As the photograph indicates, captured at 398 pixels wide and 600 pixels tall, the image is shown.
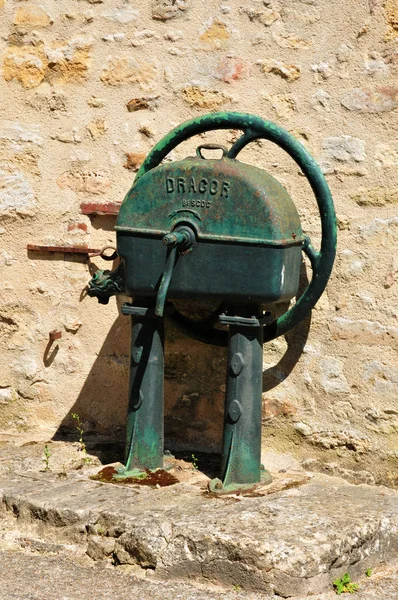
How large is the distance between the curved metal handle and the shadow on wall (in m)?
0.13

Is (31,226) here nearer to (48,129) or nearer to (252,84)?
(48,129)

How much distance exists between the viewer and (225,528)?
299 centimetres

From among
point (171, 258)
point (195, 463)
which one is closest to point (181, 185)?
point (171, 258)

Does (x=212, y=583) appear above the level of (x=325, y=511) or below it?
below

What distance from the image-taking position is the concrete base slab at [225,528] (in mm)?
2879

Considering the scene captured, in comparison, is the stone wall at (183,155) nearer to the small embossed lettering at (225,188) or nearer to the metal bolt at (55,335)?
the metal bolt at (55,335)

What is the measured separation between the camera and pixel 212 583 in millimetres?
2955

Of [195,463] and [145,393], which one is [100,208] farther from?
[195,463]

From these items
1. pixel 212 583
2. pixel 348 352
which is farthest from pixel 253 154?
pixel 212 583

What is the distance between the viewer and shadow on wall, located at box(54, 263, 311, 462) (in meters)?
3.87

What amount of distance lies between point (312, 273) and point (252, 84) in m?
0.81

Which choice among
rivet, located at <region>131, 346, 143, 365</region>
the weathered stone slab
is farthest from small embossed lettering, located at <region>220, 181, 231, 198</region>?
the weathered stone slab

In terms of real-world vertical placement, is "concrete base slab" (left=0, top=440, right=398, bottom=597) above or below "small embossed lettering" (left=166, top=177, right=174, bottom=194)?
below

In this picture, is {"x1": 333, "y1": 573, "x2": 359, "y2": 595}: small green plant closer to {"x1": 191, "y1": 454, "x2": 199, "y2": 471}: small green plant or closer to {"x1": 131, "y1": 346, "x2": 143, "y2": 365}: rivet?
{"x1": 191, "y1": 454, "x2": 199, "y2": 471}: small green plant
